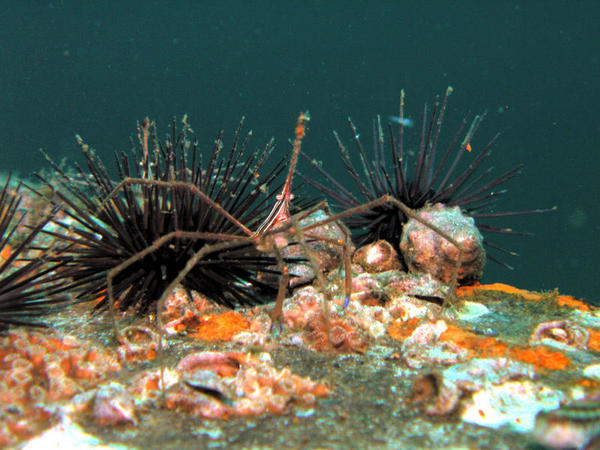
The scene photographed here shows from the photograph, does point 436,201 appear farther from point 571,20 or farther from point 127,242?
point 571,20

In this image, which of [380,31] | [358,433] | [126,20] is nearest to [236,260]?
[358,433]

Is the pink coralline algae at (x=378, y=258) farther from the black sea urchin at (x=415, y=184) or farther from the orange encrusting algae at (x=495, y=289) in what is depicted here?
the orange encrusting algae at (x=495, y=289)

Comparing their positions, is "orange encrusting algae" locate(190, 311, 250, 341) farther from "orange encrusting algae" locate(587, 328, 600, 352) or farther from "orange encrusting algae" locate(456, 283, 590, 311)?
"orange encrusting algae" locate(587, 328, 600, 352)

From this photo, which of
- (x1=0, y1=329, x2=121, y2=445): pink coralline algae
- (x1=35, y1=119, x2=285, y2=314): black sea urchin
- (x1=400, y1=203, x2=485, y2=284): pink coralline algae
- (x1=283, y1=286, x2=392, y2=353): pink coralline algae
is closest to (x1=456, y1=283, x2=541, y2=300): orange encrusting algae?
(x1=400, y1=203, x2=485, y2=284): pink coralline algae

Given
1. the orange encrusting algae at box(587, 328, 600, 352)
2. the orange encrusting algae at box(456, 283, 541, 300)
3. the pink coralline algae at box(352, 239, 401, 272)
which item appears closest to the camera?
the orange encrusting algae at box(587, 328, 600, 352)

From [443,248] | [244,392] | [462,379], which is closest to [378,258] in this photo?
[443,248]

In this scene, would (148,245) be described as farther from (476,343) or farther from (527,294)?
(527,294)
